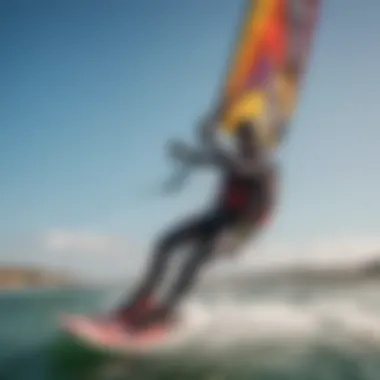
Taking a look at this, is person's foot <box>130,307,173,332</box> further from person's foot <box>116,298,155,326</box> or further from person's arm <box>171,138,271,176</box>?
person's arm <box>171,138,271,176</box>

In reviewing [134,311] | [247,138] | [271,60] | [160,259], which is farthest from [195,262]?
[271,60]

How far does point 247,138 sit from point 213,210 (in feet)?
0.70

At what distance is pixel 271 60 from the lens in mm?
2166

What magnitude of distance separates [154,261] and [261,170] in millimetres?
367

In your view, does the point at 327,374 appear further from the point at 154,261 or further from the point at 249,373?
the point at 154,261

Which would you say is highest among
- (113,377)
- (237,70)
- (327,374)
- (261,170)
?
(237,70)

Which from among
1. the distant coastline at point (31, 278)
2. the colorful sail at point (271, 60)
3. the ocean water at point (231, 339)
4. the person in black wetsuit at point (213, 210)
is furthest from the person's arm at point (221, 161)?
the distant coastline at point (31, 278)

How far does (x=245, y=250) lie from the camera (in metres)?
2.07

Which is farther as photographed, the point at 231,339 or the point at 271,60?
the point at 271,60

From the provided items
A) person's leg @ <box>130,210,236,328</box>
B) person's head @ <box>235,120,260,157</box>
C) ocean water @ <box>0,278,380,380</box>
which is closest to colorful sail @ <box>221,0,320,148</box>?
person's head @ <box>235,120,260,157</box>

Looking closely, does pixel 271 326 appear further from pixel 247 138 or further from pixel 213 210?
pixel 247 138

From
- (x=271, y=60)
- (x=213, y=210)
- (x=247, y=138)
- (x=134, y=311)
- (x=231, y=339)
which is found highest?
(x=271, y=60)

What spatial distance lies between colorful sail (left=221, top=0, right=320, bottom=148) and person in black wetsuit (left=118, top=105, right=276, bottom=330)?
0.29 feet

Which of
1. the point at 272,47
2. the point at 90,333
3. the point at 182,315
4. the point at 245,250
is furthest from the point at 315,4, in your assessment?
the point at 90,333
